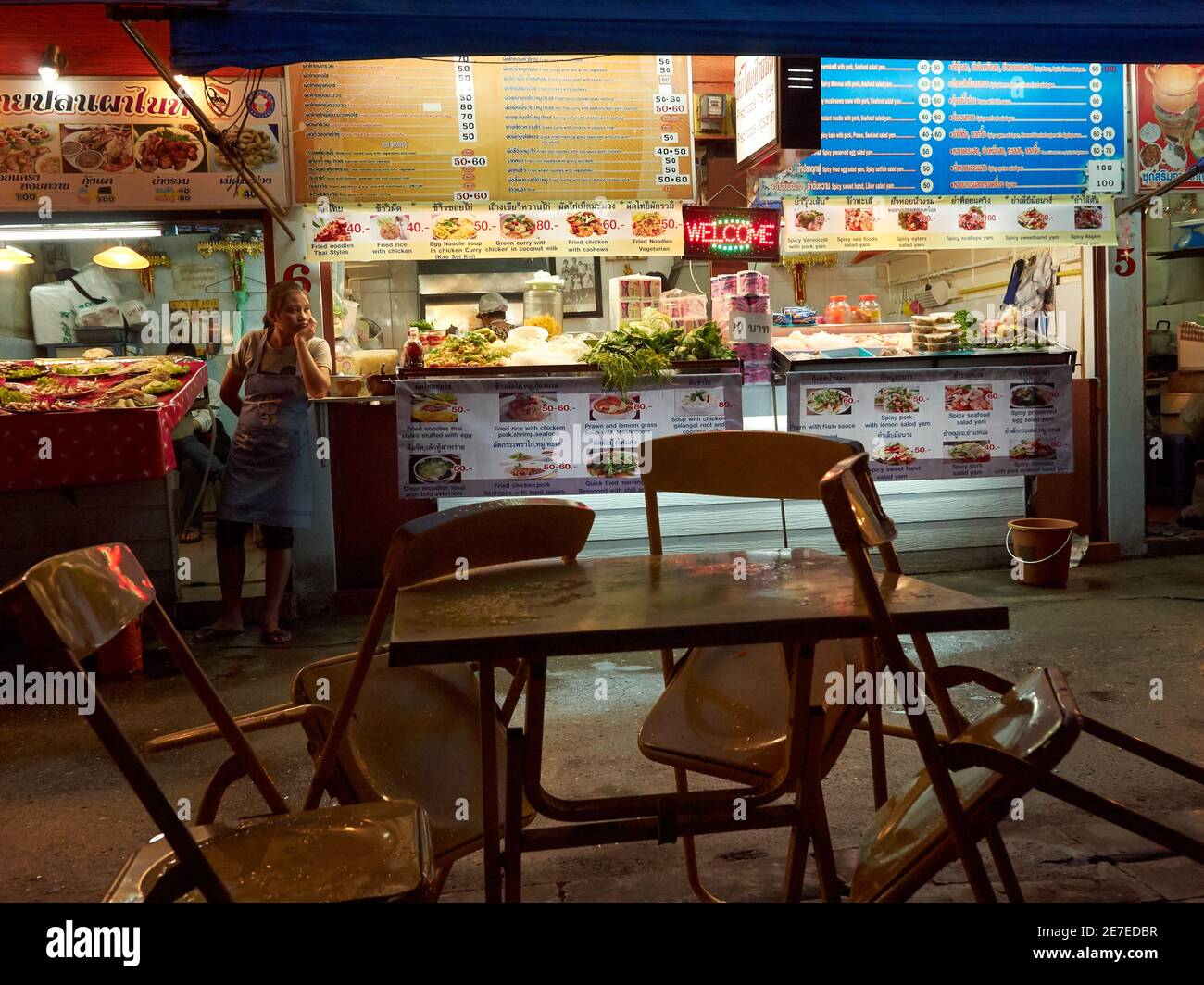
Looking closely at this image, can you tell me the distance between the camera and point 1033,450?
6.63m

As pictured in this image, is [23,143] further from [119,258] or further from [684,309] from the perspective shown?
[684,309]

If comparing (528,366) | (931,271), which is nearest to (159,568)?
(528,366)

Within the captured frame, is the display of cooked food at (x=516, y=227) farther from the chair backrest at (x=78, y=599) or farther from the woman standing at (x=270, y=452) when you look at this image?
the chair backrest at (x=78, y=599)

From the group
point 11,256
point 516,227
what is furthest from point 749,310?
point 11,256

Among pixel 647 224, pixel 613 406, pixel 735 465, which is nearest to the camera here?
pixel 735 465

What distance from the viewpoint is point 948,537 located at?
6.82 meters

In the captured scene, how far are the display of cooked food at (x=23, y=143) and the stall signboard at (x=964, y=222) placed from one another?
4.72 meters

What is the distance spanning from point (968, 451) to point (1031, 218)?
1.73 meters

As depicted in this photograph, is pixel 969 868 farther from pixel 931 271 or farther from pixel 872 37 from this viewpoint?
pixel 931 271

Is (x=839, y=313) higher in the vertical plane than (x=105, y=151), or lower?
lower

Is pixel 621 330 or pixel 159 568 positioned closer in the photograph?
pixel 159 568

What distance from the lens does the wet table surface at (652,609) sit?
58.4 inches

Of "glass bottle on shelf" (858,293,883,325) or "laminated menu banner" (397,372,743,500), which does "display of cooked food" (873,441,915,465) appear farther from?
"glass bottle on shelf" (858,293,883,325)

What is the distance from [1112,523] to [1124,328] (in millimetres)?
1388
